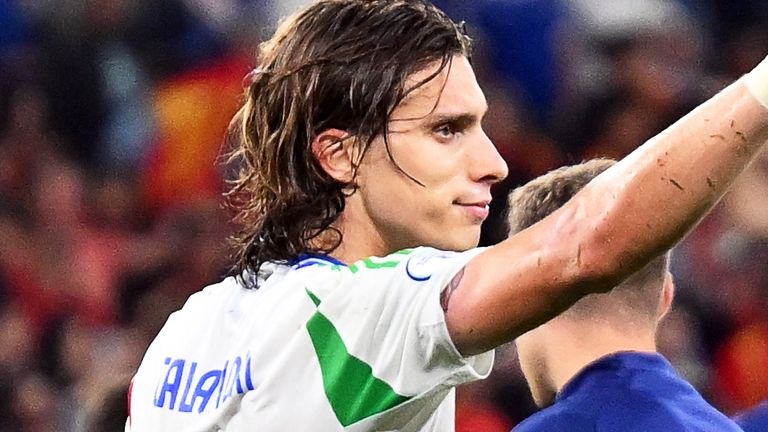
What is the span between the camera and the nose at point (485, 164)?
5.29 feet

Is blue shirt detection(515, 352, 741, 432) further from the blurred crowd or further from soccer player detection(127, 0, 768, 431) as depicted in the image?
the blurred crowd

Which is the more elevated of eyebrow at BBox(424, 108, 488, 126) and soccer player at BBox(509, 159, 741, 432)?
eyebrow at BBox(424, 108, 488, 126)

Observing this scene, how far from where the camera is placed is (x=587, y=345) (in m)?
1.86

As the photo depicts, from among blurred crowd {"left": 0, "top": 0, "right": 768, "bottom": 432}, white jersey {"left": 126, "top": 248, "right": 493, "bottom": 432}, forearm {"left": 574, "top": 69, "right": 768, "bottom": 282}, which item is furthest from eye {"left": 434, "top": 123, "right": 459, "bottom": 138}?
blurred crowd {"left": 0, "top": 0, "right": 768, "bottom": 432}

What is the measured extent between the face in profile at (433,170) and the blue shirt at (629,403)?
292 mm

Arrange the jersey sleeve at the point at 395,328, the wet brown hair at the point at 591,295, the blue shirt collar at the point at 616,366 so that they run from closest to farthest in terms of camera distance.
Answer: the jersey sleeve at the point at 395,328 < the blue shirt collar at the point at 616,366 < the wet brown hair at the point at 591,295

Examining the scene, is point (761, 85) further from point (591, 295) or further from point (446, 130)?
point (591, 295)

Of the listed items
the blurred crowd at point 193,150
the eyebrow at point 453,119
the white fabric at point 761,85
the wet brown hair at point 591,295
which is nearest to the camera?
the white fabric at point 761,85

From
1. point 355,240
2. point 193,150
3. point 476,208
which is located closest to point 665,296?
point 476,208

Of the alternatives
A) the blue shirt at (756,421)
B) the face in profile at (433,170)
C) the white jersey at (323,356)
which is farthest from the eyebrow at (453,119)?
the blue shirt at (756,421)

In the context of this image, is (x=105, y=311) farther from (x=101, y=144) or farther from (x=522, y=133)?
(x=522, y=133)

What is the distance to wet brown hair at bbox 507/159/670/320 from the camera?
74.2 inches

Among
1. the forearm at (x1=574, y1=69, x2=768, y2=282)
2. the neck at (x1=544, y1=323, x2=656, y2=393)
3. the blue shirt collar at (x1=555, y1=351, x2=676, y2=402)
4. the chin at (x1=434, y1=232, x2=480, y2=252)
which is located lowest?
the neck at (x1=544, y1=323, x2=656, y2=393)

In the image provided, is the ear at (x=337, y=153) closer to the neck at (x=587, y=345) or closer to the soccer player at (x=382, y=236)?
the soccer player at (x=382, y=236)
